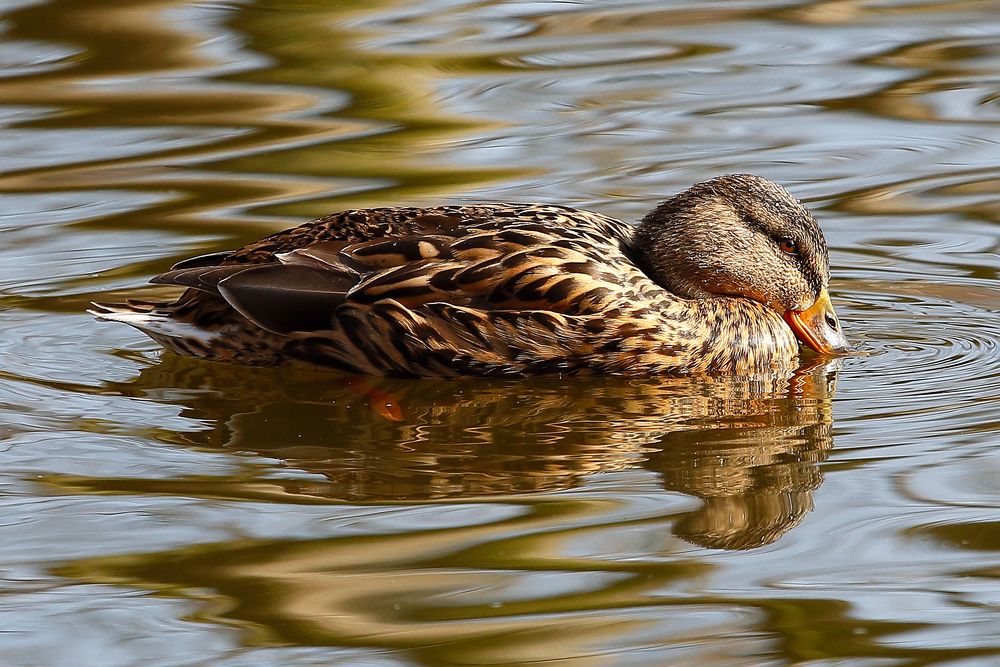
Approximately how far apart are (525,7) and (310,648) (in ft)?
37.0

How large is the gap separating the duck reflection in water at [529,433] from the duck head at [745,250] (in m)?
0.43

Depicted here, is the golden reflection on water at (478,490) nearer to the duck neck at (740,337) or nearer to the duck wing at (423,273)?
the duck neck at (740,337)

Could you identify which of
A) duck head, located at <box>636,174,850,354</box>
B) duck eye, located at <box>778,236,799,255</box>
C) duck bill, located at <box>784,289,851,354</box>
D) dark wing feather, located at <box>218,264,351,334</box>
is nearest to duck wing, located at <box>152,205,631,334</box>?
dark wing feather, located at <box>218,264,351,334</box>

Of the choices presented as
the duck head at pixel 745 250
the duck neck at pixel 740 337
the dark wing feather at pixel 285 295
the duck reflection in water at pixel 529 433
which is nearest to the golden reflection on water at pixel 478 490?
the duck reflection in water at pixel 529 433

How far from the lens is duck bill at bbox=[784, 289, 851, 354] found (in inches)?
357

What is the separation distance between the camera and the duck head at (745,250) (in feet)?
29.7

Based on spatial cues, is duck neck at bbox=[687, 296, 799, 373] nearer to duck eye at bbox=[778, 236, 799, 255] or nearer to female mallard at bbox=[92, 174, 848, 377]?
female mallard at bbox=[92, 174, 848, 377]

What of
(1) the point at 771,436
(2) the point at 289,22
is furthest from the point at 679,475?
(2) the point at 289,22

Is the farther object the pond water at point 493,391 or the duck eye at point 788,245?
A: the duck eye at point 788,245

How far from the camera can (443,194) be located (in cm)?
1159

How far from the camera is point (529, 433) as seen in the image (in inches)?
310

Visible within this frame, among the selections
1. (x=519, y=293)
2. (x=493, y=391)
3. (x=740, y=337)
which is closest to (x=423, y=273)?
(x=519, y=293)

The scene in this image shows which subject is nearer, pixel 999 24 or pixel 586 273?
pixel 586 273

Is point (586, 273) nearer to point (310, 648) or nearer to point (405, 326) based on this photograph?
point (405, 326)
